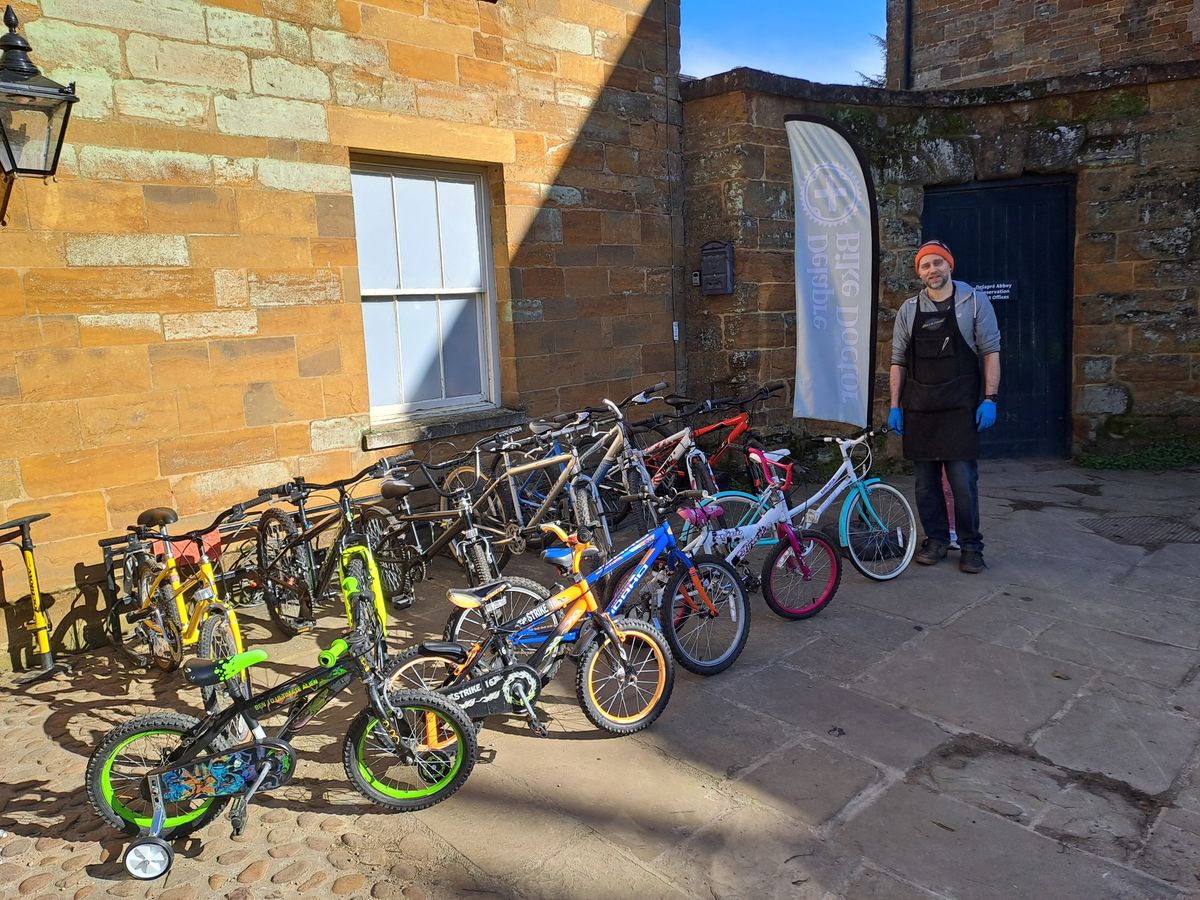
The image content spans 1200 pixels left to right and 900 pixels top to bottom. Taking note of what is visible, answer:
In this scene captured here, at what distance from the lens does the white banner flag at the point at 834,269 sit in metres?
7.48

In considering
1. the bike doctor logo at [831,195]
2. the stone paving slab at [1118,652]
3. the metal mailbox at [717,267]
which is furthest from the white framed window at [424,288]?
the stone paving slab at [1118,652]

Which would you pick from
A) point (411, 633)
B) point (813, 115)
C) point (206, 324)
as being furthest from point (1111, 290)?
point (206, 324)

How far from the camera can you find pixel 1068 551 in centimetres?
597

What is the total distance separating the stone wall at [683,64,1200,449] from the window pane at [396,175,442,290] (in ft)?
8.34

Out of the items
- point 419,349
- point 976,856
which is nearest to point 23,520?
point 419,349

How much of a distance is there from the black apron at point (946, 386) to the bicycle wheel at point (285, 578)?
151 inches

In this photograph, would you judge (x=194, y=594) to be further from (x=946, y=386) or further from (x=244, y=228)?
(x=946, y=386)

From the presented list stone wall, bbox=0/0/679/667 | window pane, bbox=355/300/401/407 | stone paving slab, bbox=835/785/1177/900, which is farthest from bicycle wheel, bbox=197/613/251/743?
stone paving slab, bbox=835/785/1177/900

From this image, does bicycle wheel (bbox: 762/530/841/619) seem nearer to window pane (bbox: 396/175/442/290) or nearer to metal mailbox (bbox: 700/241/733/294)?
window pane (bbox: 396/175/442/290)

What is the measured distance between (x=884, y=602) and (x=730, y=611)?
1.34 metres

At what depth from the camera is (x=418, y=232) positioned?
20.8 ft

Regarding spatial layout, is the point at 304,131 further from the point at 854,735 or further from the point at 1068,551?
the point at 1068,551

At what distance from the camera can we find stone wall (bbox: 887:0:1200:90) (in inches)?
460

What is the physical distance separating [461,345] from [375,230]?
1.05 meters
